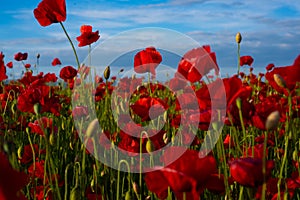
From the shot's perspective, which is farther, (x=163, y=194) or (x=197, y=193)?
(x=163, y=194)

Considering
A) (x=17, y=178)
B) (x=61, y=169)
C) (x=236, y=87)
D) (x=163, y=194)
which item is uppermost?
(x=236, y=87)

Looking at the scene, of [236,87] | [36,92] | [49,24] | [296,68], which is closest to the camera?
[236,87]

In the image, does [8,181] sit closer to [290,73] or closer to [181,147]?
[181,147]

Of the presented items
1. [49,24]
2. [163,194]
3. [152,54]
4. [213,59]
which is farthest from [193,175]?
[49,24]

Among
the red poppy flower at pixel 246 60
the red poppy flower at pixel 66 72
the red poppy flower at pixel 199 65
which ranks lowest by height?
the red poppy flower at pixel 199 65

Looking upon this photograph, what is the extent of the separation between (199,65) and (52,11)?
1.23m

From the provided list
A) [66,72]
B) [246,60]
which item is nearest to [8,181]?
[66,72]

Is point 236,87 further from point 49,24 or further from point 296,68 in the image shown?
point 49,24

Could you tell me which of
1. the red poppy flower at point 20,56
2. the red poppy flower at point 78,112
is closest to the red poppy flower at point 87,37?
the red poppy flower at point 78,112

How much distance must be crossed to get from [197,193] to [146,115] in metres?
0.74

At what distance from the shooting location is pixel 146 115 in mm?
1522

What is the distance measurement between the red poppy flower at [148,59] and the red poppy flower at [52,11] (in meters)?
0.60

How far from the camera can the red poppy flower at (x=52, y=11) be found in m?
2.20

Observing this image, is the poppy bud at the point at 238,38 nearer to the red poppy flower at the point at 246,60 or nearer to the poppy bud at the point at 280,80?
the poppy bud at the point at 280,80
